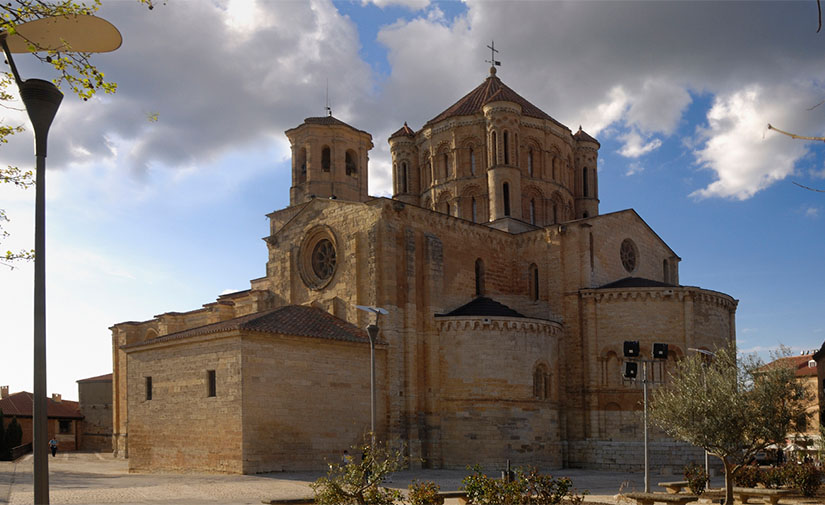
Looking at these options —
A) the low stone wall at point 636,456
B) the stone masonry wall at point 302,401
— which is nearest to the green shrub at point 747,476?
the low stone wall at point 636,456

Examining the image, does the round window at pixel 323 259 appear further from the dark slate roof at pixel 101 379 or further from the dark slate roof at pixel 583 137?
the dark slate roof at pixel 101 379

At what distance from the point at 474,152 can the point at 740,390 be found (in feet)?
76.0

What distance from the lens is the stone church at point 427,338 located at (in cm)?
2723

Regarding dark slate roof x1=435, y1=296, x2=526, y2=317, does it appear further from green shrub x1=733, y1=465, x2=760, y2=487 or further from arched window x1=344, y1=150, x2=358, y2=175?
green shrub x1=733, y1=465, x2=760, y2=487

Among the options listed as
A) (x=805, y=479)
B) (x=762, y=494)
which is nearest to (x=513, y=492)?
(x=762, y=494)

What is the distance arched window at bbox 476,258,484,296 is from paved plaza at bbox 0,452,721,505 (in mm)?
8373

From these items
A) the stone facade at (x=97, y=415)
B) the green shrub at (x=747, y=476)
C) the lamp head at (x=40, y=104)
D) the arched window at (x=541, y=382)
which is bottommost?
the stone facade at (x=97, y=415)

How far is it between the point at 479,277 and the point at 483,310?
3165mm

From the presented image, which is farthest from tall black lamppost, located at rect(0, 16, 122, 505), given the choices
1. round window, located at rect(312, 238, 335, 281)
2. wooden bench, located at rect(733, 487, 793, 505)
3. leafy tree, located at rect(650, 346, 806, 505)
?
round window, located at rect(312, 238, 335, 281)

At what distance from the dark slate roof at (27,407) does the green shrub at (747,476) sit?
4656cm

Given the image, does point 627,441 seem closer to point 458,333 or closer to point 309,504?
point 458,333

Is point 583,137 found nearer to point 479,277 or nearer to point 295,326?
point 479,277

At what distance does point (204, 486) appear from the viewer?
21.9 meters

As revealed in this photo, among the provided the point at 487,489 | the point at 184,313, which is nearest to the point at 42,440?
the point at 487,489
